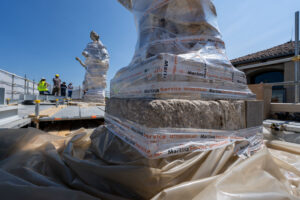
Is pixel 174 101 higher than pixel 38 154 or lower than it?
higher

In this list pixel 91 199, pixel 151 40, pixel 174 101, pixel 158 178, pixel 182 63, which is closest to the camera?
pixel 91 199

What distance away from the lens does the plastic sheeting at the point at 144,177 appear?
707 millimetres

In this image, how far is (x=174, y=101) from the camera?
924mm

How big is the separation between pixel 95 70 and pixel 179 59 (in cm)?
852

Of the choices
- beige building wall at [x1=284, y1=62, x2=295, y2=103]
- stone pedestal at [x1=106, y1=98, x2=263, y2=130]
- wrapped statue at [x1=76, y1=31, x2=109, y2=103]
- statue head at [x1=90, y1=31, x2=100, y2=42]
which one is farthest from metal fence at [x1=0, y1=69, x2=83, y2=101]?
beige building wall at [x1=284, y1=62, x2=295, y2=103]

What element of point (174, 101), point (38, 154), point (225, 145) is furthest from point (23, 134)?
point (225, 145)

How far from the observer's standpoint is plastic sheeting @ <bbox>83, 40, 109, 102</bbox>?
8.11 m

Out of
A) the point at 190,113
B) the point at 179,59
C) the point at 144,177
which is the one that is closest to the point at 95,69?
the point at 179,59

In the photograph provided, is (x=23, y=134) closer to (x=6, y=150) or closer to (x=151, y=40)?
(x=6, y=150)

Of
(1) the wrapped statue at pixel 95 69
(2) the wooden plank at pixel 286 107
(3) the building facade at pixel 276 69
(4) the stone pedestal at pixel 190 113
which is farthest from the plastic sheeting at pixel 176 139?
(1) the wrapped statue at pixel 95 69

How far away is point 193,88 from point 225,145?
0.57 metres

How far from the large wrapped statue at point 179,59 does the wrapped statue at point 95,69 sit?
24.1 feet

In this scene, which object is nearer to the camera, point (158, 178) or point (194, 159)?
point (158, 178)

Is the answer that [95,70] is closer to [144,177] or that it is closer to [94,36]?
[94,36]
